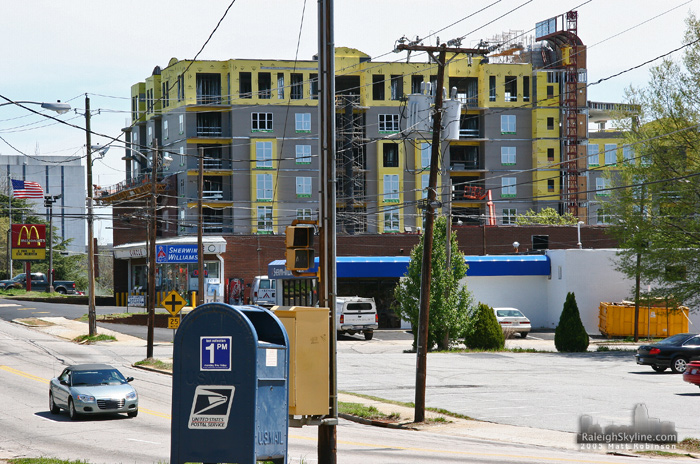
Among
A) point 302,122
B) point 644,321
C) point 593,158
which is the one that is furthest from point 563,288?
point 593,158

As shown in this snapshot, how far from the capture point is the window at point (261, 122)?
80.2 meters

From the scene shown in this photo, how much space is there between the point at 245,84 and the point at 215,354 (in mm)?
74969

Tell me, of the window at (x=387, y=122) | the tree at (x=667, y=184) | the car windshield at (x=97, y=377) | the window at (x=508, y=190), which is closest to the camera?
the car windshield at (x=97, y=377)

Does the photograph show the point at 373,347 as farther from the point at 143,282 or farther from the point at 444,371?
the point at 143,282

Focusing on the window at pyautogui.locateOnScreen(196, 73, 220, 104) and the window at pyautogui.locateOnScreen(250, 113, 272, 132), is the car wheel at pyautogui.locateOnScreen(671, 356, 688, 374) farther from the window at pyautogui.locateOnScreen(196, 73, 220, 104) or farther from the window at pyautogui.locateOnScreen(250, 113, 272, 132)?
the window at pyautogui.locateOnScreen(196, 73, 220, 104)

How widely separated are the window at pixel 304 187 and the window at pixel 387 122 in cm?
958

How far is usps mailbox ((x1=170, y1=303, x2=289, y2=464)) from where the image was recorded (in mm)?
7590

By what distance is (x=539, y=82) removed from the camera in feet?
289

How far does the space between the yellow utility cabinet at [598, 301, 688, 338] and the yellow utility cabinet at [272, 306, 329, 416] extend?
40472mm

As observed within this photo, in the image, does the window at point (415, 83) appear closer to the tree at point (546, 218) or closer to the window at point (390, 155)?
the window at point (390, 155)

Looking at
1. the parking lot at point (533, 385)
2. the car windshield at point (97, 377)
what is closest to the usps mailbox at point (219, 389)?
the parking lot at point (533, 385)

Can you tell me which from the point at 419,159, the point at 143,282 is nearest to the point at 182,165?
the point at 143,282

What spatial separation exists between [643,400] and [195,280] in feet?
158

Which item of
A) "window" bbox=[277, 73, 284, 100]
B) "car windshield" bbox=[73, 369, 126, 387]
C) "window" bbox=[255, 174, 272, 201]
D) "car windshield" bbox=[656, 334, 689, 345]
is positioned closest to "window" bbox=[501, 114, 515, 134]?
"window" bbox=[277, 73, 284, 100]
